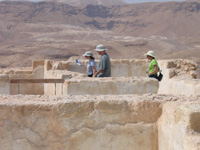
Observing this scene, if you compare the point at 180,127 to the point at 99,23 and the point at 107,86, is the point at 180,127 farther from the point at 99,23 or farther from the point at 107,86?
the point at 99,23

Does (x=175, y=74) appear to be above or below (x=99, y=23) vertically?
below

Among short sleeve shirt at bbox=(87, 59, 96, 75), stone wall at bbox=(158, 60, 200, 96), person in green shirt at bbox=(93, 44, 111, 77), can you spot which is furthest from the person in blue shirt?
stone wall at bbox=(158, 60, 200, 96)

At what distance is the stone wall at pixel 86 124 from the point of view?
290 cm

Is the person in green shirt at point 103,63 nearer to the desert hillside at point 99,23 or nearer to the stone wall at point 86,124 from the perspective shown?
the stone wall at point 86,124

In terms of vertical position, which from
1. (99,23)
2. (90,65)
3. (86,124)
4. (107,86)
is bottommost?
(86,124)

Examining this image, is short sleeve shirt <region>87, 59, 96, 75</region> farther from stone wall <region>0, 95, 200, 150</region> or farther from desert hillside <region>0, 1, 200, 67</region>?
desert hillside <region>0, 1, 200, 67</region>

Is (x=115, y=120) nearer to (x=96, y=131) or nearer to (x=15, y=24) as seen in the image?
(x=96, y=131)

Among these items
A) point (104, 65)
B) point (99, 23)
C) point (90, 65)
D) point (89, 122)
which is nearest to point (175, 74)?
point (90, 65)

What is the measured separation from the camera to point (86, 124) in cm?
296

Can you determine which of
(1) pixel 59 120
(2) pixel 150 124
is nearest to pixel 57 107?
(1) pixel 59 120

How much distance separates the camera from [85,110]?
297 centimetres

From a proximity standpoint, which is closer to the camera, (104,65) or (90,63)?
(104,65)

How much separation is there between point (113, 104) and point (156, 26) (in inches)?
2848

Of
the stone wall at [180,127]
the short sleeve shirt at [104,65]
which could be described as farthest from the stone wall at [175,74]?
the stone wall at [180,127]
